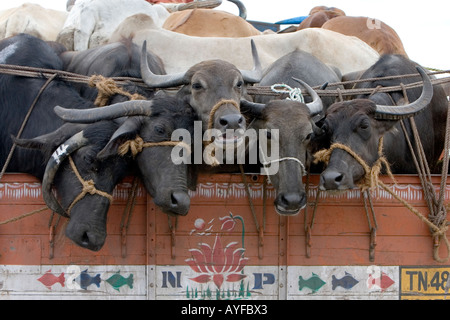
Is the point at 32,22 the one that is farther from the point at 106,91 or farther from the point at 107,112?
the point at 107,112

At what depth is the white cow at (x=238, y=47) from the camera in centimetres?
679

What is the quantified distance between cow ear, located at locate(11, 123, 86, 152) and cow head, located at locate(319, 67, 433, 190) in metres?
1.67

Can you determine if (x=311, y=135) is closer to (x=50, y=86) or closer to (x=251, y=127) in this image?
(x=251, y=127)

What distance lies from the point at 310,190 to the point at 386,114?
0.73 m

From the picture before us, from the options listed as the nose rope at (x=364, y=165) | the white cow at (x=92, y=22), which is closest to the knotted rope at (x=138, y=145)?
the nose rope at (x=364, y=165)

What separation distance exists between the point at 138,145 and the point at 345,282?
5.39 feet

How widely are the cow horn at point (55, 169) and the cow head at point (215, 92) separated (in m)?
0.76

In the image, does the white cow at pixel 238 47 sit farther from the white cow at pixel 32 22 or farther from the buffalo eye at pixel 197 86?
the buffalo eye at pixel 197 86

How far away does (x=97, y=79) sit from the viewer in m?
4.37

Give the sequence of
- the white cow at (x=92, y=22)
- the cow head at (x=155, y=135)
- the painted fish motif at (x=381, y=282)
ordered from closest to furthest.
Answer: the cow head at (x=155, y=135) < the painted fish motif at (x=381, y=282) < the white cow at (x=92, y=22)

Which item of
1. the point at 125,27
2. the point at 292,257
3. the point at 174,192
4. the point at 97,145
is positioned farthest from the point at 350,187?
the point at 125,27

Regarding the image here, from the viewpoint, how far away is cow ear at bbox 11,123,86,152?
12.9 ft

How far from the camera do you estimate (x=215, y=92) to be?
3.86 m

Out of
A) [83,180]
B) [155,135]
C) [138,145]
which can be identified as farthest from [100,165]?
[155,135]
